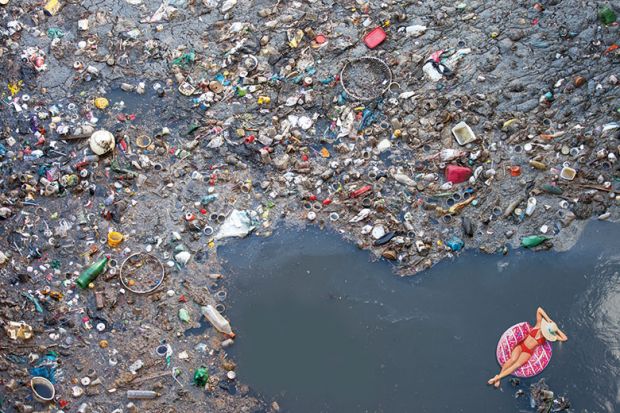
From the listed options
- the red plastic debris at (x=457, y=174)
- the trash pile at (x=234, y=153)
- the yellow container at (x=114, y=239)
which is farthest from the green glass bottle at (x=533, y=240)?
the yellow container at (x=114, y=239)

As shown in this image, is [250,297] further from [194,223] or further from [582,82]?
[582,82]

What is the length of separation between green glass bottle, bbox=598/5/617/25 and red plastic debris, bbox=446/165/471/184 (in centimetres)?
241

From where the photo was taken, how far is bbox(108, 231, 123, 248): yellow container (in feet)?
22.0

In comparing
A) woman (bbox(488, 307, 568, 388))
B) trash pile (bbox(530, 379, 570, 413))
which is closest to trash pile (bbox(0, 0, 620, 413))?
woman (bbox(488, 307, 568, 388))

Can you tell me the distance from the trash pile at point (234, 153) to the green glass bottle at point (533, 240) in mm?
14

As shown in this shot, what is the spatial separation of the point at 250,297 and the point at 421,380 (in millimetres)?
1864

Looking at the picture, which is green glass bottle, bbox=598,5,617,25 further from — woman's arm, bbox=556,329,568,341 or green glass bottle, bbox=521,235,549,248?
woman's arm, bbox=556,329,568,341

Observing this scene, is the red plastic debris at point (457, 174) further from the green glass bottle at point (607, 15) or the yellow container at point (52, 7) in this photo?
the yellow container at point (52, 7)

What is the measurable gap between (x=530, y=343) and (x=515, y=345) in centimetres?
16

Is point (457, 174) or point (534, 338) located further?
point (457, 174)

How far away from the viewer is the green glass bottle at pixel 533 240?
6.52m

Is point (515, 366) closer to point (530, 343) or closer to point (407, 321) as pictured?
point (530, 343)

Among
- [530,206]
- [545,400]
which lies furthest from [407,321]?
[530,206]

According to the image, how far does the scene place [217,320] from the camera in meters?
6.29
